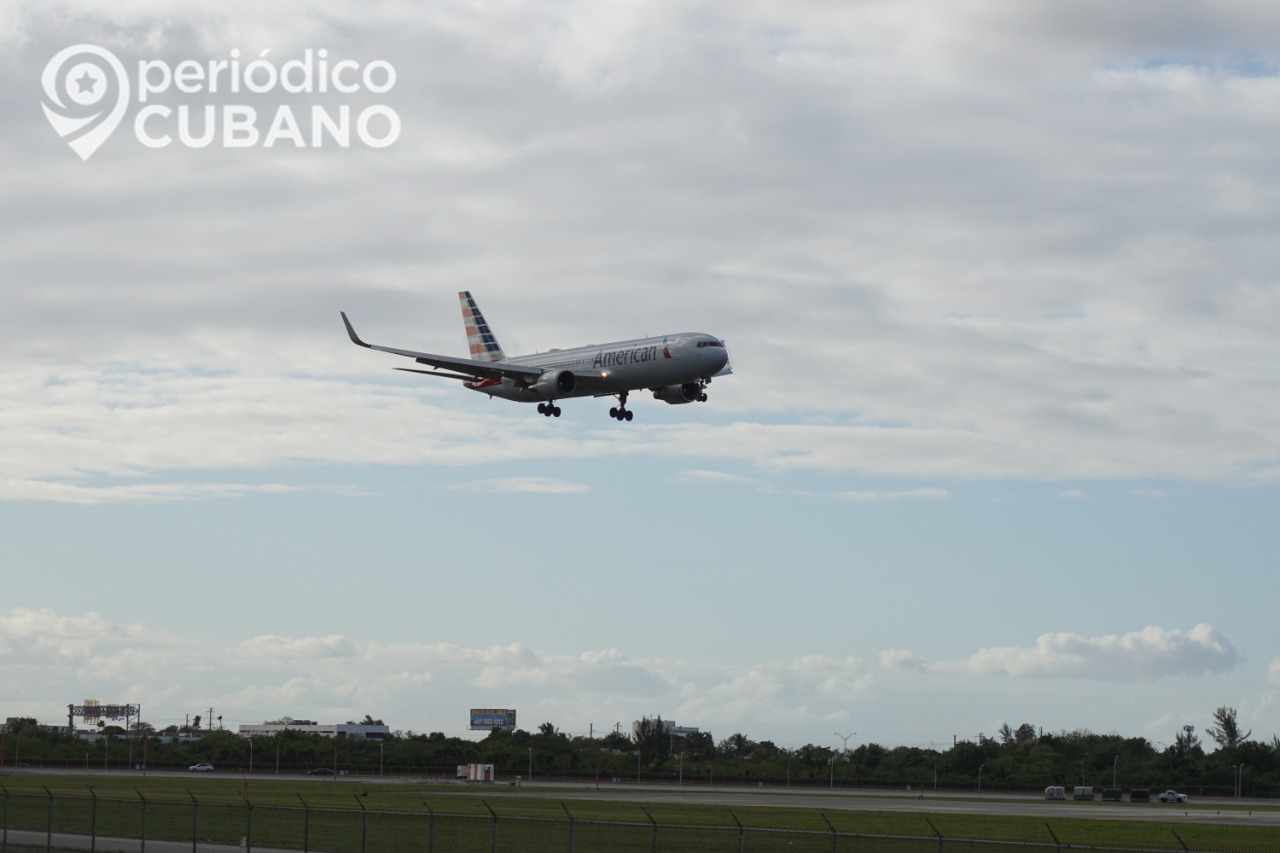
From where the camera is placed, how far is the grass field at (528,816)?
55.5 meters

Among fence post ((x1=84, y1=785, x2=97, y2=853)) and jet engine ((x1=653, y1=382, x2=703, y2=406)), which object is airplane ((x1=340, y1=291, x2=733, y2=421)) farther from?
fence post ((x1=84, y1=785, x2=97, y2=853))

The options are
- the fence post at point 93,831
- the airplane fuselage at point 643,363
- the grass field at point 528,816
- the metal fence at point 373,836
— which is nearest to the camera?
the fence post at point 93,831

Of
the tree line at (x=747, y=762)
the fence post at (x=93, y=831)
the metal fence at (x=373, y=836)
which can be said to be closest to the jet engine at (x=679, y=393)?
the metal fence at (x=373, y=836)

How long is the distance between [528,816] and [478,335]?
1460 inches

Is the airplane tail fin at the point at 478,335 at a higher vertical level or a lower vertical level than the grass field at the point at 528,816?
higher

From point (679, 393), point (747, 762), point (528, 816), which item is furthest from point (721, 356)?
point (747, 762)

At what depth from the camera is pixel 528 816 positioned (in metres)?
69.4

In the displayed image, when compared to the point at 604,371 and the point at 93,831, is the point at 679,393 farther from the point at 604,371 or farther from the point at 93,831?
the point at 93,831

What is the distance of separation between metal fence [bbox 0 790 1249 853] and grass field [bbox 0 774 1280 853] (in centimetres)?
27

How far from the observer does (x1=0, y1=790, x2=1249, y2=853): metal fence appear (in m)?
43.7

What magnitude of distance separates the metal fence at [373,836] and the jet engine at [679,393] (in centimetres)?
2196

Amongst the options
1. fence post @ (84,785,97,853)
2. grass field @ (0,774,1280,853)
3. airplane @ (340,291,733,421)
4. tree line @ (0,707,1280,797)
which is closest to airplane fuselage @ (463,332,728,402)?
airplane @ (340,291,733,421)

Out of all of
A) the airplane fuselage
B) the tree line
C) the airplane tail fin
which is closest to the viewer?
the airplane fuselage

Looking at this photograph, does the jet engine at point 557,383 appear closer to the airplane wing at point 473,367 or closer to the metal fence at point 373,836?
the airplane wing at point 473,367
